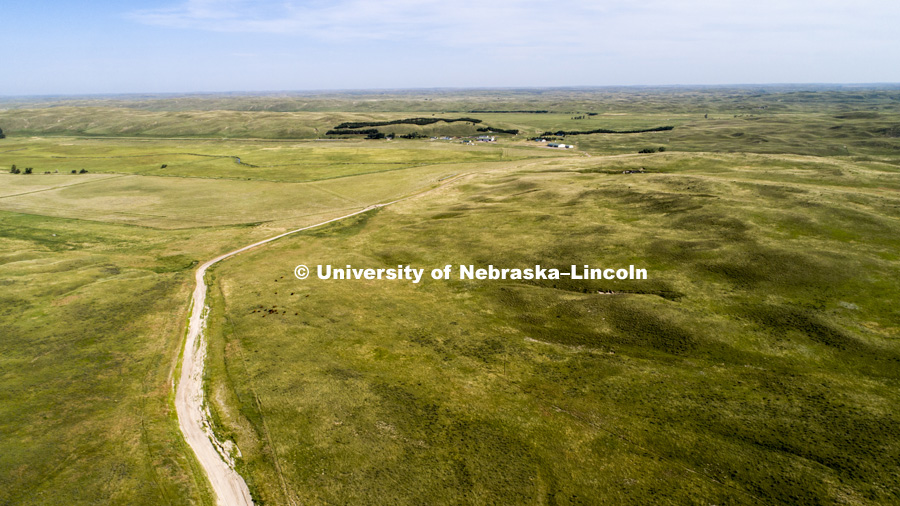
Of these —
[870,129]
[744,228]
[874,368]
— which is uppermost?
[870,129]

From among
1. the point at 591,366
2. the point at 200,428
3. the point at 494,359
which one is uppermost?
the point at 591,366

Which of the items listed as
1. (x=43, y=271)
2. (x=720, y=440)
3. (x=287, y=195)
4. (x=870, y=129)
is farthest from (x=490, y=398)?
(x=870, y=129)

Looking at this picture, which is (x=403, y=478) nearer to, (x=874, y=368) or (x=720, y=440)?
(x=720, y=440)

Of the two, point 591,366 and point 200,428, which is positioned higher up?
point 591,366

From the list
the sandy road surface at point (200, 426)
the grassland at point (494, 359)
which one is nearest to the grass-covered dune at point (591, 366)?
the grassland at point (494, 359)

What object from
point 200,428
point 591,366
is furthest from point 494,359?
point 200,428

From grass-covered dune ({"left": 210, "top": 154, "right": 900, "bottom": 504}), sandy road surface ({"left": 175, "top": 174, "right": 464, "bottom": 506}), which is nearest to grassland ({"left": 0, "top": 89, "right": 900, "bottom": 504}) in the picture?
grass-covered dune ({"left": 210, "top": 154, "right": 900, "bottom": 504})

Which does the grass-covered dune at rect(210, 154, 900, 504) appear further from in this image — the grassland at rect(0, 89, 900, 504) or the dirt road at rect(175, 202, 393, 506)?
the dirt road at rect(175, 202, 393, 506)

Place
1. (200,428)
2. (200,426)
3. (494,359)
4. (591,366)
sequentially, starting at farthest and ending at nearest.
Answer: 1. (494,359)
2. (591,366)
3. (200,426)
4. (200,428)

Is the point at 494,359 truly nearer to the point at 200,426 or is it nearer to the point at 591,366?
the point at 591,366
